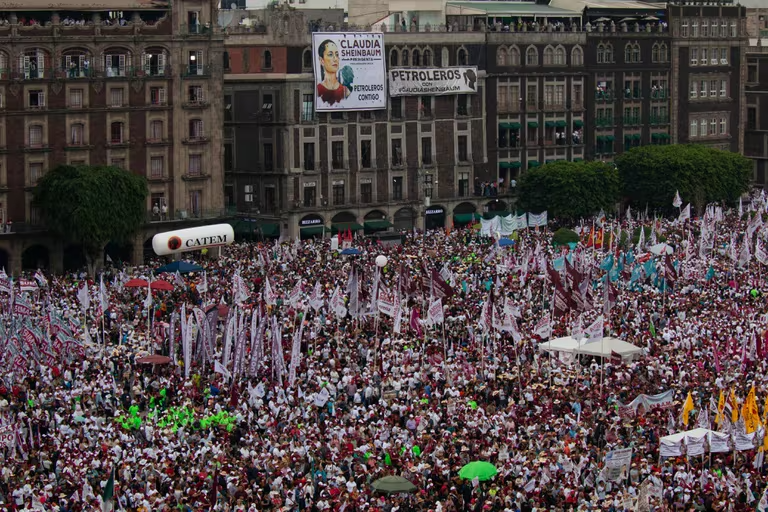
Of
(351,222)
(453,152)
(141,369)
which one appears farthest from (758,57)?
(141,369)

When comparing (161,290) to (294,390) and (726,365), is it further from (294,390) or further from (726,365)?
(726,365)

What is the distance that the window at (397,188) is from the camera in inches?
4437

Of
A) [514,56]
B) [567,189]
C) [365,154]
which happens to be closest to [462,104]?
[514,56]

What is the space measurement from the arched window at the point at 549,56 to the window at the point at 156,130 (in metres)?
31.9

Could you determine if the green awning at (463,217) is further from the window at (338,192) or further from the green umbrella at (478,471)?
the green umbrella at (478,471)

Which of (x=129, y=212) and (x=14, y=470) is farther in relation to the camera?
(x=129, y=212)

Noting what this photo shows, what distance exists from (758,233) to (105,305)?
3836 cm

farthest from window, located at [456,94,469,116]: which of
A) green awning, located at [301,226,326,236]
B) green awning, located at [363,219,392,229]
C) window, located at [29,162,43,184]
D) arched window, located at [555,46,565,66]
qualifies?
window, located at [29,162,43,184]

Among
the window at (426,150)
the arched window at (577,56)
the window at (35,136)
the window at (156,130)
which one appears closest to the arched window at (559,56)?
the arched window at (577,56)

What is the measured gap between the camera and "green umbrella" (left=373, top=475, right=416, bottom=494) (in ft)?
154

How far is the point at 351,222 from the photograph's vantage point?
110 m

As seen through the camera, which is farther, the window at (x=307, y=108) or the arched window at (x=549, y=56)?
the arched window at (x=549, y=56)

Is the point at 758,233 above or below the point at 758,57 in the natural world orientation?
below

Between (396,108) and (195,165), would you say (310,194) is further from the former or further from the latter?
(195,165)
